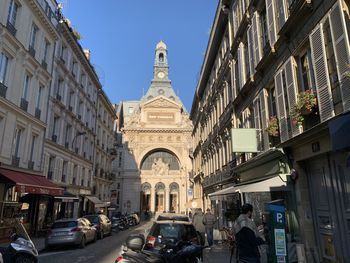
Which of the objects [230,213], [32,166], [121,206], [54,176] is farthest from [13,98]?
[121,206]

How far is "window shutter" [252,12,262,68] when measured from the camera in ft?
41.7

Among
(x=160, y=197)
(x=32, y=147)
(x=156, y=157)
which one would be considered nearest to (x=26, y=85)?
(x=32, y=147)

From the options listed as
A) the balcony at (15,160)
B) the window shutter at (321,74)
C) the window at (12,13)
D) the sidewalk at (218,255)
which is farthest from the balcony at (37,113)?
the window shutter at (321,74)

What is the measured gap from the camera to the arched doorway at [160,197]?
206ft

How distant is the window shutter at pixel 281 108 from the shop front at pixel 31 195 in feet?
40.8

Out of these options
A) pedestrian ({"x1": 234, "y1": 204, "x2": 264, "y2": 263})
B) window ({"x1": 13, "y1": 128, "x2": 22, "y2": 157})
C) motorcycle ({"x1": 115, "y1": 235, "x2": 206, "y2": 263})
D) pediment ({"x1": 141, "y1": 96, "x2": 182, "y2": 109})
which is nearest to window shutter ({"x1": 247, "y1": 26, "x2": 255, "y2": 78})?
pedestrian ({"x1": 234, "y1": 204, "x2": 264, "y2": 263})

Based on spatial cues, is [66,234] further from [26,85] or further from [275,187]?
[275,187]

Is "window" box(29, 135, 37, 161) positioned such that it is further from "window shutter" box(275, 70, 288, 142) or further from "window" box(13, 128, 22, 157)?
"window shutter" box(275, 70, 288, 142)

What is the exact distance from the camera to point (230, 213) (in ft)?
38.5

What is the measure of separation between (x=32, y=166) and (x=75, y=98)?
34.4ft

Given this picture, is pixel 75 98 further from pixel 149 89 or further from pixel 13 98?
pixel 149 89

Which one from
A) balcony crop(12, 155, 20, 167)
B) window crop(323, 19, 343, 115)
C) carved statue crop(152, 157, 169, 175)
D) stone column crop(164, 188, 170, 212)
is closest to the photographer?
window crop(323, 19, 343, 115)

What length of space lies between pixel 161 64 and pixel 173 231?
7332 centimetres

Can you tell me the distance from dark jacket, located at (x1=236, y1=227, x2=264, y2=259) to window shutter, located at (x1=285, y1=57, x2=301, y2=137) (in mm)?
4568
